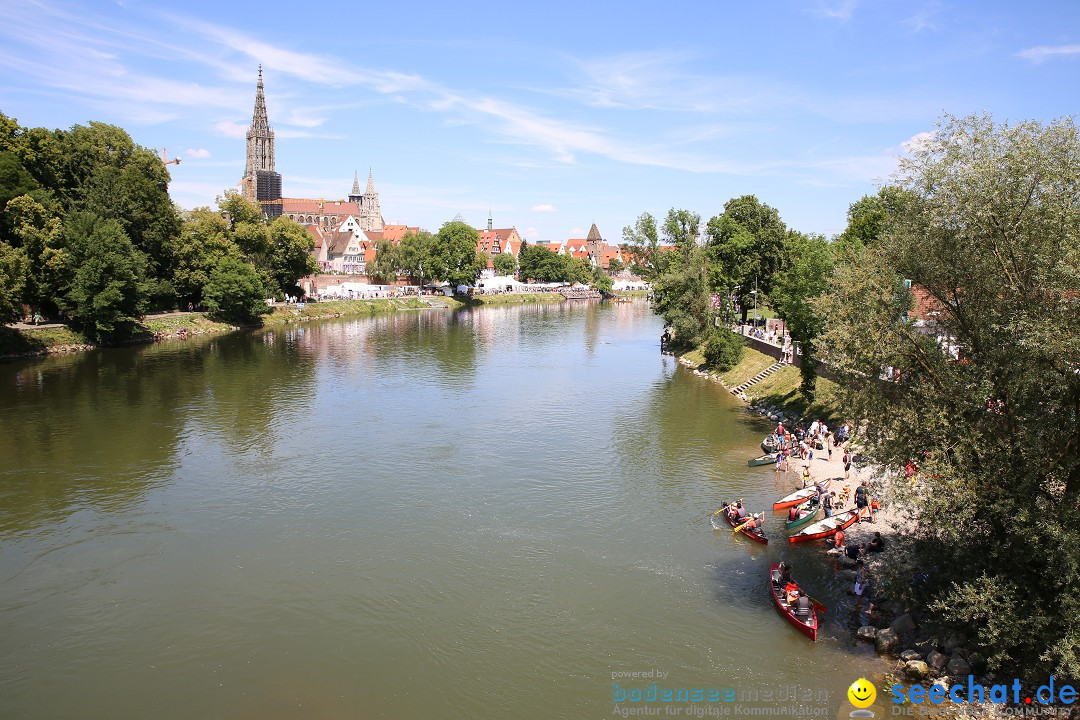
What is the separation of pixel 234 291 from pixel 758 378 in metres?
62.0

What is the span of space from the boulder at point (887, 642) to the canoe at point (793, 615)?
4.90 ft

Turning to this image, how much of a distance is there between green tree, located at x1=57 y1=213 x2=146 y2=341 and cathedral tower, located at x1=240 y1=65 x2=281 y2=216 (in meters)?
123

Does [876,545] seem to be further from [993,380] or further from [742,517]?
[993,380]

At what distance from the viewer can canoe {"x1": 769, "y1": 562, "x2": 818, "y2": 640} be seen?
58.2 feet

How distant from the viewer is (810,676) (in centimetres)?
1642

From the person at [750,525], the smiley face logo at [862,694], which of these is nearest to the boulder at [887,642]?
the smiley face logo at [862,694]

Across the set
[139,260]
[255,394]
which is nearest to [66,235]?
[139,260]

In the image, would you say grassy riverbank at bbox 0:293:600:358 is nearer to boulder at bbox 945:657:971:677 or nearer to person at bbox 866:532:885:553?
person at bbox 866:532:885:553

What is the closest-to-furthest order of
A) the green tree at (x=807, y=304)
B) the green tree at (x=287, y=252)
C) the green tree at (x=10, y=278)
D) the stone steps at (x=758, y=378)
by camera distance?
1. the green tree at (x=807, y=304)
2. the stone steps at (x=758, y=378)
3. the green tree at (x=10, y=278)
4. the green tree at (x=287, y=252)

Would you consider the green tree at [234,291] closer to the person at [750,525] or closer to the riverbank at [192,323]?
the riverbank at [192,323]

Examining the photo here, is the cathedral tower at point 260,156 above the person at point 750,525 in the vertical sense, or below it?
above

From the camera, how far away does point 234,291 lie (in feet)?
265

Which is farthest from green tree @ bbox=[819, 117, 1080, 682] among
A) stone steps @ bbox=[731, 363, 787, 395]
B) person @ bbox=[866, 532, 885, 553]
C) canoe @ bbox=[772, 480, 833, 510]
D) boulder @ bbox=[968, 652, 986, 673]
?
stone steps @ bbox=[731, 363, 787, 395]

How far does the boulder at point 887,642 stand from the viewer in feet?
55.7
